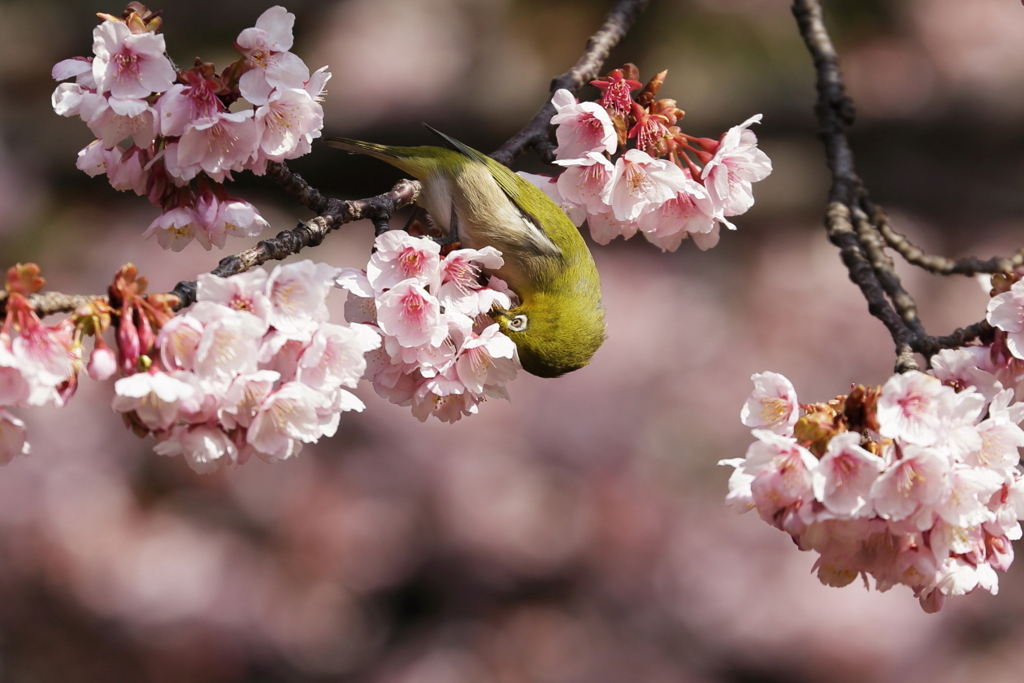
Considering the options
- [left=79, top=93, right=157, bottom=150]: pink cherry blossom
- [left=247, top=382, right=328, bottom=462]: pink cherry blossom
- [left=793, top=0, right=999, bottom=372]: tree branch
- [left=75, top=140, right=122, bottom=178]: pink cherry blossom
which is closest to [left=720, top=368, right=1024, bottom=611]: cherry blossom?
[left=793, top=0, right=999, bottom=372]: tree branch

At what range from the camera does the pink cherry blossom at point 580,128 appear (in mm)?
1186

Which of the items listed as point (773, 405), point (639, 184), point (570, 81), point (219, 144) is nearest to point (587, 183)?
point (639, 184)

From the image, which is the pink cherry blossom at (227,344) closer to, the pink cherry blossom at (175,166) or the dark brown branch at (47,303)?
the dark brown branch at (47,303)

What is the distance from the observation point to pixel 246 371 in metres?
0.83

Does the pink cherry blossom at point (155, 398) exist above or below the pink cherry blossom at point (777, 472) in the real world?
below

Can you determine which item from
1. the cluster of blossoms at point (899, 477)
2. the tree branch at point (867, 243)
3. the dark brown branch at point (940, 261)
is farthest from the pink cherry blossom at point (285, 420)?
the dark brown branch at point (940, 261)

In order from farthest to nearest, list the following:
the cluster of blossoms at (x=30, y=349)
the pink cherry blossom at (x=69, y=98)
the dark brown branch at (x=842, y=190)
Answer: the dark brown branch at (x=842, y=190), the pink cherry blossom at (x=69, y=98), the cluster of blossoms at (x=30, y=349)

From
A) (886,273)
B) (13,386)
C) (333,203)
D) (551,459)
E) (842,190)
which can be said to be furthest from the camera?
(551,459)

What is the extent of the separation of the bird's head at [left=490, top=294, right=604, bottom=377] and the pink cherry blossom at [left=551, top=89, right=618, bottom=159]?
25cm

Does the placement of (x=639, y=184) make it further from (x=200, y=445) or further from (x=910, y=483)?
(x=200, y=445)

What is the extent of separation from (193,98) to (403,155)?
0.54 m

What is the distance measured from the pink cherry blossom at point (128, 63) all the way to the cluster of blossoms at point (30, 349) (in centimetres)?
28

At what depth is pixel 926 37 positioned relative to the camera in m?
4.39

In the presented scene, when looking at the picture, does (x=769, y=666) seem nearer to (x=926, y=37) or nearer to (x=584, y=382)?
(x=584, y=382)
